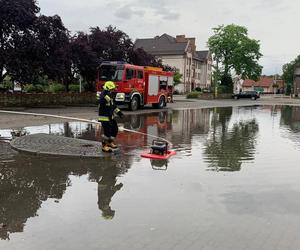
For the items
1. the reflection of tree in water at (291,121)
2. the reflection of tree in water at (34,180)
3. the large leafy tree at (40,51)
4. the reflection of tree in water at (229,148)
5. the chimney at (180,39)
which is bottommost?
the reflection of tree in water at (291,121)

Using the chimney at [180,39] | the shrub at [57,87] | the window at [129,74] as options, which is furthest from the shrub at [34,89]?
the chimney at [180,39]

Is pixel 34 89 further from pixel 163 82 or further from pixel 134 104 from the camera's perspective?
pixel 134 104

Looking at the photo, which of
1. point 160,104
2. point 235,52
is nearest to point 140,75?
point 160,104

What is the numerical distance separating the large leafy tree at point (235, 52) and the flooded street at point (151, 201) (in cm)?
6656

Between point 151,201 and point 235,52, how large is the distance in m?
71.1

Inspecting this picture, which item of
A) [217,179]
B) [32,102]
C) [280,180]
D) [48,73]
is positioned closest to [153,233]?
[217,179]

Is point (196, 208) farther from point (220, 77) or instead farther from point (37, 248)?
point (220, 77)

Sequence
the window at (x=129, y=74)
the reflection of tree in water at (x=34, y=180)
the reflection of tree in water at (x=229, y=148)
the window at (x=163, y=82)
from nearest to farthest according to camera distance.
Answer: the reflection of tree in water at (x=34, y=180) → the reflection of tree in water at (x=229, y=148) → the window at (x=129, y=74) → the window at (x=163, y=82)

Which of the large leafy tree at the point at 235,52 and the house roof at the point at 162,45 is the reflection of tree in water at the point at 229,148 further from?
the house roof at the point at 162,45

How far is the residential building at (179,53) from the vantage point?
270ft

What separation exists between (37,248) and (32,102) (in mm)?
24059

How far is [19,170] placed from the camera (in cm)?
760

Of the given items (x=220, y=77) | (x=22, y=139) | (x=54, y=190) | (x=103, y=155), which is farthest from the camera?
(x=220, y=77)

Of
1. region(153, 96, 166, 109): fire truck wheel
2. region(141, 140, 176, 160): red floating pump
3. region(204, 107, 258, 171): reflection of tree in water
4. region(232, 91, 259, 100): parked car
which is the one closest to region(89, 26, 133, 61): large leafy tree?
region(153, 96, 166, 109): fire truck wheel
